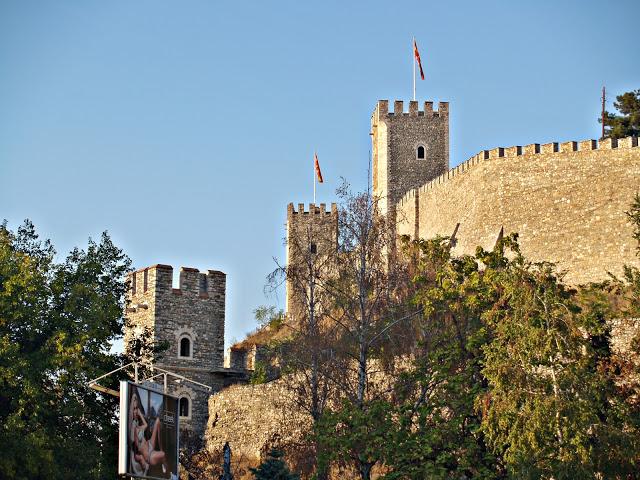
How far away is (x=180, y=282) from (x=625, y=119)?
19.7m

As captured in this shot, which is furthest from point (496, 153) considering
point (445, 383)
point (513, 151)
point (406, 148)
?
point (445, 383)

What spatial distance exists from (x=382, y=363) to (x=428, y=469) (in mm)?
6962

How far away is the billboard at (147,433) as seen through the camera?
31.7 meters

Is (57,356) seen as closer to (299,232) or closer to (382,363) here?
(382,363)

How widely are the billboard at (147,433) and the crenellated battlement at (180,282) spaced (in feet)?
52.1

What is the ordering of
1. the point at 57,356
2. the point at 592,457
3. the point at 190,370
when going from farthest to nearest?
1. the point at 190,370
2. the point at 57,356
3. the point at 592,457

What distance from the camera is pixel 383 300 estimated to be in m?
37.4

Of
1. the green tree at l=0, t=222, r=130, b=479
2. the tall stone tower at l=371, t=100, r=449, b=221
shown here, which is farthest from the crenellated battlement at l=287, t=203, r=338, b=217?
the green tree at l=0, t=222, r=130, b=479

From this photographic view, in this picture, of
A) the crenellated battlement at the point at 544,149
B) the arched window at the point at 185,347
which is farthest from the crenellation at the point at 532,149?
the arched window at the point at 185,347

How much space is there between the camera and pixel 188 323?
2018 inches

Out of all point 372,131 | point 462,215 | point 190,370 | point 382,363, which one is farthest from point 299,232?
point 382,363

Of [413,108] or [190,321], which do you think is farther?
[413,108]

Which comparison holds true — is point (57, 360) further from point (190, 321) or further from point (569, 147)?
point (569, 147)

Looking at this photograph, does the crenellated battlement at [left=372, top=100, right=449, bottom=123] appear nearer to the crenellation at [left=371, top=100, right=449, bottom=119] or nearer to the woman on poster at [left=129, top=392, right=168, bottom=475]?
the crenellation at [left=371, top=100, right=449, bottom=119]
